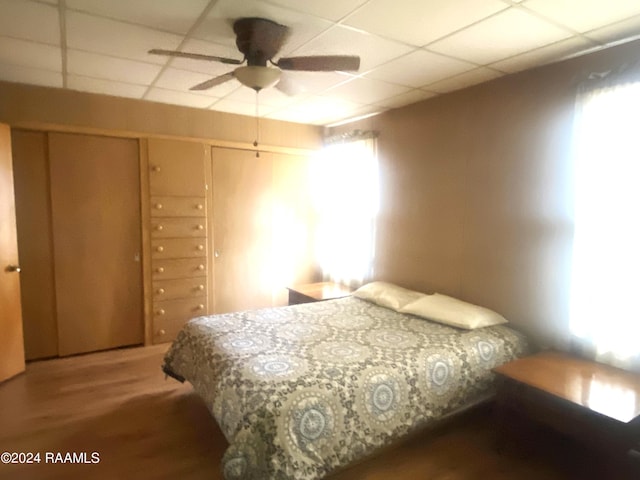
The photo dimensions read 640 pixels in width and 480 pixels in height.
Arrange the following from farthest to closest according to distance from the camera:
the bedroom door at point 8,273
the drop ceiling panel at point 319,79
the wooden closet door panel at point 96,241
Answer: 1. the wooden closet door panel at point 96,241
2. the bedroom door at point 8,273
3. the drop ceiling panel at point 319,79

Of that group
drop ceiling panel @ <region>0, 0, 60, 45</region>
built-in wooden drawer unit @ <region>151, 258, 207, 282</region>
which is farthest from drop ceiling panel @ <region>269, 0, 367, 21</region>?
built-in wooden drawer unit @ <region>151, 258, 207, 282</region>

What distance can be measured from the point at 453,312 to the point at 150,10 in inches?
107

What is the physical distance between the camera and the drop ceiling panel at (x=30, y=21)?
1.99 metres

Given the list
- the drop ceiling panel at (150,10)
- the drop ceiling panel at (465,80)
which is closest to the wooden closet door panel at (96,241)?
the drop ceiling panel at (150,10)

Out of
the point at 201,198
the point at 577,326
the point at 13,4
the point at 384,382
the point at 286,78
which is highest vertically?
the point at 13,4

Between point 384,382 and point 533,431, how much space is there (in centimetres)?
116

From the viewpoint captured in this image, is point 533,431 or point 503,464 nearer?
point 503,464

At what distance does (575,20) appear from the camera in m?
2.06

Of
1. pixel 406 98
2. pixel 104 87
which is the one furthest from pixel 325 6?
pixel 104 87

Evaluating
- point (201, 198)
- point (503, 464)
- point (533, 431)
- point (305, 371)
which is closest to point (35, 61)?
point (201, 198)

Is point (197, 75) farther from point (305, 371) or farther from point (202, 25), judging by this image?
point (305, 371)

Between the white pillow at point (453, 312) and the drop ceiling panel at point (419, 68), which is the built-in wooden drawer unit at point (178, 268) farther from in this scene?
the drop ceiling panel at point (419, 68)

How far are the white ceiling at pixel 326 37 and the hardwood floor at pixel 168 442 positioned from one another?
2375 mm

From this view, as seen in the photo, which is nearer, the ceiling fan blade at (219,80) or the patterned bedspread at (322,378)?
the patterned bedspread at (322,378)
